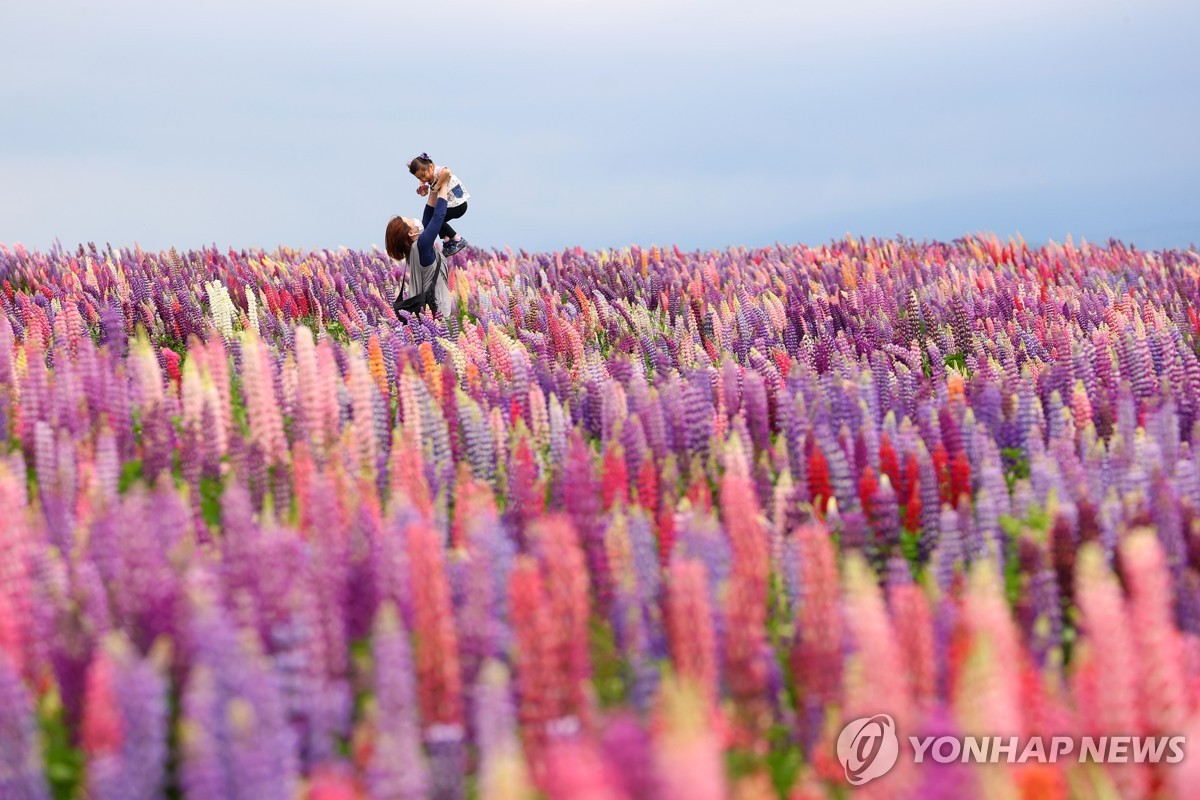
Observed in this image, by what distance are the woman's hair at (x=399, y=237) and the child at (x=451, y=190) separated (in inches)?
25.4

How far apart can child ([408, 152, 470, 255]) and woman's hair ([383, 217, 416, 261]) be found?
2.12 ft

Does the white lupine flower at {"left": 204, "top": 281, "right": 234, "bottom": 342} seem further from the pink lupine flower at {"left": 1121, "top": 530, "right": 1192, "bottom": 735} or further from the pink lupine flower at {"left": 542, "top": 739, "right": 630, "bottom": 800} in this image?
the pink lupine flower at {"left": 1121, "top": 530, "right": 1192, "bottom": 735}

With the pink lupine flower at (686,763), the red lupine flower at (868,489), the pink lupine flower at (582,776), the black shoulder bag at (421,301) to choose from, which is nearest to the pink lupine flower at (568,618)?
the pink lupine flower at (582,776)

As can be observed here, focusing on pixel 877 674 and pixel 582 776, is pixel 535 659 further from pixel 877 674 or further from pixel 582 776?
pixel 582 776

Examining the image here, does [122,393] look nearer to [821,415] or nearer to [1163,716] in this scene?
[821,415]

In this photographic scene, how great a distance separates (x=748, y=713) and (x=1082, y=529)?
240cm

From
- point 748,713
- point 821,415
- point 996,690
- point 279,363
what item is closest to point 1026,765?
point 996,690

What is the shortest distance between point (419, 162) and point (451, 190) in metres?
0.62

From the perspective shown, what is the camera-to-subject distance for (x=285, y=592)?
4.41 meters

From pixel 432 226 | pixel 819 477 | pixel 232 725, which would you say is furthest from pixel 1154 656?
pixel 432 226

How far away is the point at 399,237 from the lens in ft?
54.7

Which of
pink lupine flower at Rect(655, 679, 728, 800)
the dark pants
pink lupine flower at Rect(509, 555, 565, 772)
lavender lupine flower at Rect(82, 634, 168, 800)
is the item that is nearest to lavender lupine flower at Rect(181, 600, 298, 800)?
lavender lupine flower at Rect(82, 634, 168, 800)

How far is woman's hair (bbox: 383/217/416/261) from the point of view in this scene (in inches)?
653

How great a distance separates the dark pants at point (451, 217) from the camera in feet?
52.6
